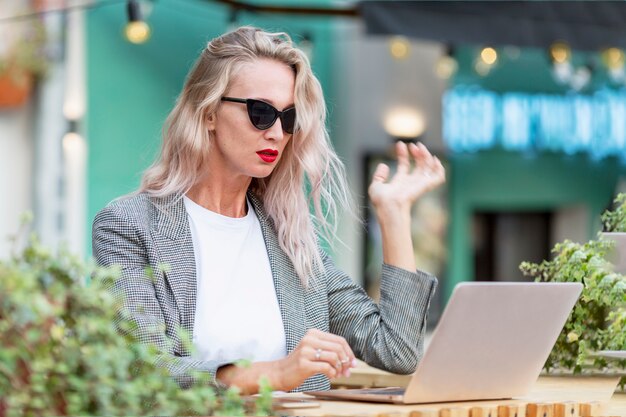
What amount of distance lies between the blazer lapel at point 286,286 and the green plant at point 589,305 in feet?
2.11

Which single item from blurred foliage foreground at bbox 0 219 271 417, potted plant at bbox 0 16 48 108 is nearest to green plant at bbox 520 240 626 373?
blurred foliage foreground at bbox 0 219 271 417

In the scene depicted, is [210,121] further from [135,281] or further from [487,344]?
[487,344]

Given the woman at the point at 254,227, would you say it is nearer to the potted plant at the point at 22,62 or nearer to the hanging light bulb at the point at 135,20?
the hanging light bulb at the point at 135,20

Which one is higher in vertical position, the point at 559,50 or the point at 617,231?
the point at 559,50

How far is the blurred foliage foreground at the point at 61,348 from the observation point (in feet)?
5.69

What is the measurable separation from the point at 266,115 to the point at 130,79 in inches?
260

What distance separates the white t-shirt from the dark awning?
15.0ft

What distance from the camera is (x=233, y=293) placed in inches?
110

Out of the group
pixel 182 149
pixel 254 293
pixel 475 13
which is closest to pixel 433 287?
pixel 254 293

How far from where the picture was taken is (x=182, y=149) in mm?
2906

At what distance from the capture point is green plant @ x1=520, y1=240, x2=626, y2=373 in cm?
305

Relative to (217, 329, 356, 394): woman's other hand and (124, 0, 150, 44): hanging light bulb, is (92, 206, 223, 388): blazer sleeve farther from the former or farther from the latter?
(124, 0, 150, 44): hanging light bulb

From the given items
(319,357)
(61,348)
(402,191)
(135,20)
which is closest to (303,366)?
(319,357)

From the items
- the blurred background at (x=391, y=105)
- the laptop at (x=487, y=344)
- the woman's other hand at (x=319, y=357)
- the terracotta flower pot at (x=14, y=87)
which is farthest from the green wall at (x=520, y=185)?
the woman's other hand at (x=319, y=357)
